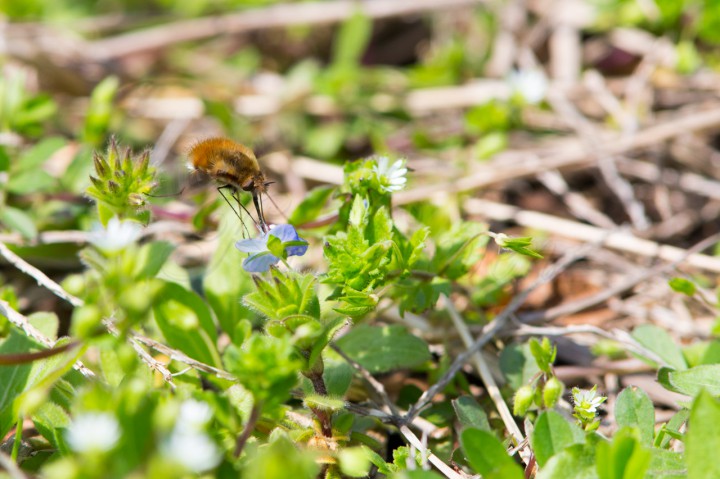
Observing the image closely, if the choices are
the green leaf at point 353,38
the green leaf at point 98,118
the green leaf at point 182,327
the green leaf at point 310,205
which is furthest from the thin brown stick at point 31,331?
the green leaf at point 353,38

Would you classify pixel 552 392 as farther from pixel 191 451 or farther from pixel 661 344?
pixel 191 451

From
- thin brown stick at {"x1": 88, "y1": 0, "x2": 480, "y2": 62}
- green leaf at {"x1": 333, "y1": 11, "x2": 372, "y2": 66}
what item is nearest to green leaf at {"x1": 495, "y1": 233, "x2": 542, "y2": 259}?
green leaf at {"x1": 333, "y1": 11, "x2": 372, "y2": 66}

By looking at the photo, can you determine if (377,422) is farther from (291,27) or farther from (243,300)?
(291,27)

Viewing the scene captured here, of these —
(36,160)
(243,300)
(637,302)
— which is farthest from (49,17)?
(637,302)

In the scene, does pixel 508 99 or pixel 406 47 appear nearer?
pixel 508 99

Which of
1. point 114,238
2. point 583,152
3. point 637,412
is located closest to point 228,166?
point 114,238
